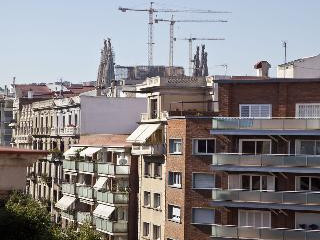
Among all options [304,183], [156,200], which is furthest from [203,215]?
[304,183]

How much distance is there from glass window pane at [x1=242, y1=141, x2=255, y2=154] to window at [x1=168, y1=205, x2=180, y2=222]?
7092 millimetres

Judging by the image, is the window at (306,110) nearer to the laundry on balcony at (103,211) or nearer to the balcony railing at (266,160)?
the balcony railing at (266,160)

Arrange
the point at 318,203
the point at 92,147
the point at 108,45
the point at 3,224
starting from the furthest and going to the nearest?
the point at 108,45 → the point at 92,147 → the point at 318,203 → the point at 3,224

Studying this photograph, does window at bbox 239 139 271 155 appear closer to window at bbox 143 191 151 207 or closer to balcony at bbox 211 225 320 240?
balcony at bbox 211 225 320 240

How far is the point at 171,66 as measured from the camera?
113m

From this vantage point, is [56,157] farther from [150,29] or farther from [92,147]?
[150,29]

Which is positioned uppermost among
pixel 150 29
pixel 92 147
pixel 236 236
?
pixel 150 29

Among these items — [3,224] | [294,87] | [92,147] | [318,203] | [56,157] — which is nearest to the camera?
[3,224]

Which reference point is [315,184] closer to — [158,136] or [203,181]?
[203,181]

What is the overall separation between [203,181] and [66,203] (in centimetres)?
2364

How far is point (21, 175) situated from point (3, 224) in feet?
21.2

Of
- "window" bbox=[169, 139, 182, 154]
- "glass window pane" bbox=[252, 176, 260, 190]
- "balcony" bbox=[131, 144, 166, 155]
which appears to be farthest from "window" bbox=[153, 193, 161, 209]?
"glass window pane" bbox=[252, 176, 260, 190]

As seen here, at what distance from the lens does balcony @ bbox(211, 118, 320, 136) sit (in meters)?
54.4

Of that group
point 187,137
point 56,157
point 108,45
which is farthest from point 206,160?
point 108,45
